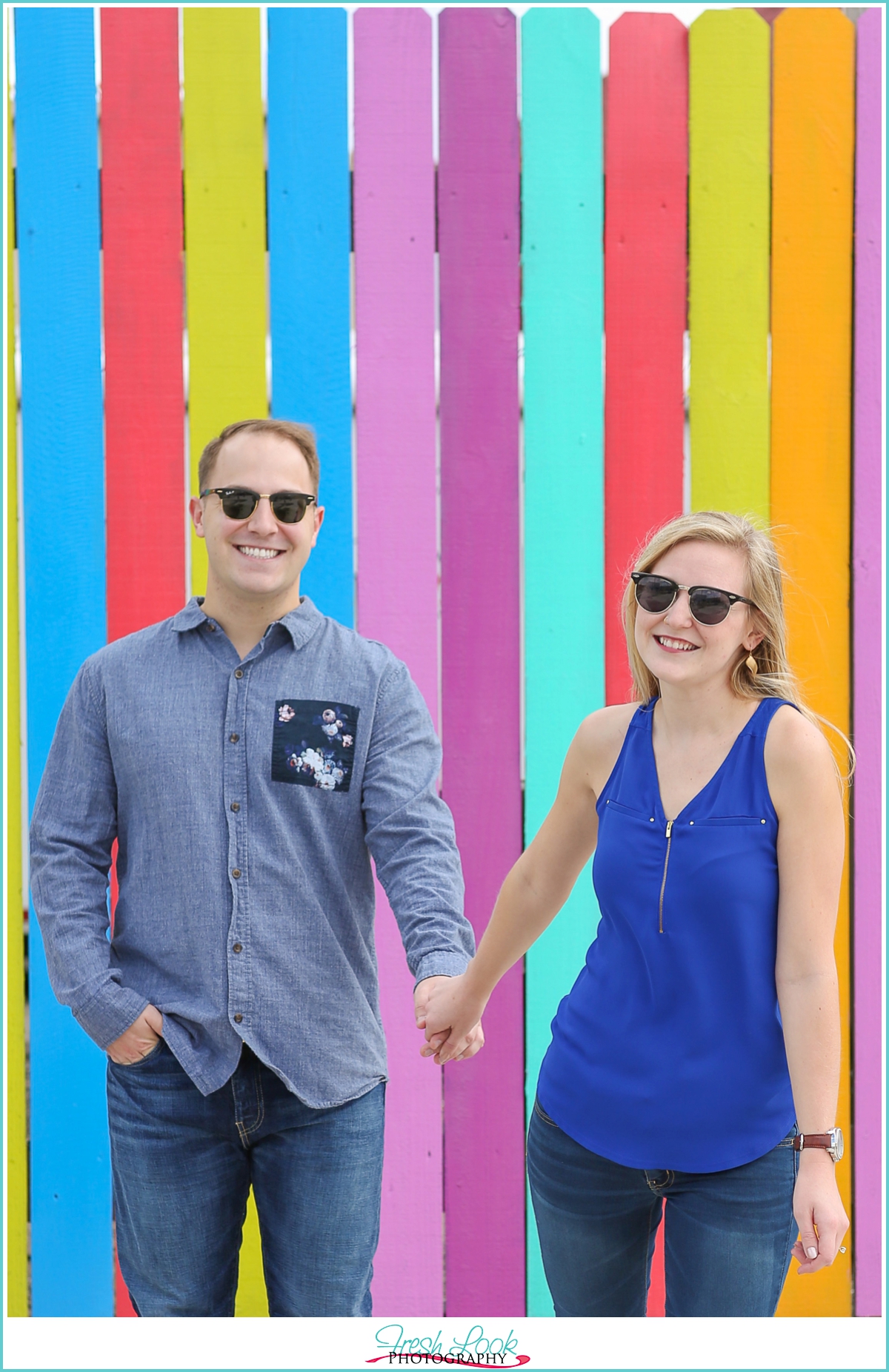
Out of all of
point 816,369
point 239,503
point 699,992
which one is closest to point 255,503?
point 239,503

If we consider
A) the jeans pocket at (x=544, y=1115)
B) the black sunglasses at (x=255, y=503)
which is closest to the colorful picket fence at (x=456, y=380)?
the black sunglasses at (x=255, y=503)

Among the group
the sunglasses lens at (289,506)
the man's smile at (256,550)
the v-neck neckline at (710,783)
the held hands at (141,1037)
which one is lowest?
the held hands at (141,1037)

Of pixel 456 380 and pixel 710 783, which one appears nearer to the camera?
pixel 710 783

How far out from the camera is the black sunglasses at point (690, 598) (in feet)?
5.61

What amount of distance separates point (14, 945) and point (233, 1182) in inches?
38.7

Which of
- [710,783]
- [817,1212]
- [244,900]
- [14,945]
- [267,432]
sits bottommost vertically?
[817,1212]

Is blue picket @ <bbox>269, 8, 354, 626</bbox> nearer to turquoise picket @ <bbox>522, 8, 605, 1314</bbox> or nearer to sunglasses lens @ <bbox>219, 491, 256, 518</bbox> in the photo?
turquoise picket @ <bbox>522, 8, 605, 1314</bbox>

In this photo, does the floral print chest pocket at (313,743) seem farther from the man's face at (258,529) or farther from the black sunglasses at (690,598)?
the black sunglasses at (690,598)

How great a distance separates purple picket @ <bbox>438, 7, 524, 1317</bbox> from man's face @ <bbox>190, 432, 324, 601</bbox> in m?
0.69

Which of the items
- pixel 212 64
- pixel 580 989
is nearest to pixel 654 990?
pixel 580 989

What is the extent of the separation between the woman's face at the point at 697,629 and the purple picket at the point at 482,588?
972 millimetres

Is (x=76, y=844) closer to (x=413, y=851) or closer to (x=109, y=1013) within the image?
(x=109, y=1013)

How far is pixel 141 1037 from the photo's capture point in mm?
1939

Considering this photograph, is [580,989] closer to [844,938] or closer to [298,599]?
[298,599]
